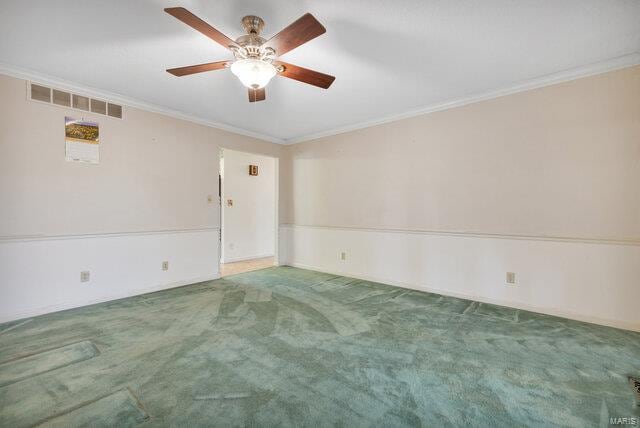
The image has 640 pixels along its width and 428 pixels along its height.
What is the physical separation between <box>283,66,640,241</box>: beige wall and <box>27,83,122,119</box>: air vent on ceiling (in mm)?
3242

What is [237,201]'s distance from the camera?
6.15 metres

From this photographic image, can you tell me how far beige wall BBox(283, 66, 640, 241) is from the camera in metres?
2.73

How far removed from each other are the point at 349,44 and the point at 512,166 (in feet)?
7.66

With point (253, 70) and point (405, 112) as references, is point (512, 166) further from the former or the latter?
point (253, 70)

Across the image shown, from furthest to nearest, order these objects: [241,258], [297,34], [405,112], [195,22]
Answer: [241,258]
[405,112]
[297,34]
[195,22]

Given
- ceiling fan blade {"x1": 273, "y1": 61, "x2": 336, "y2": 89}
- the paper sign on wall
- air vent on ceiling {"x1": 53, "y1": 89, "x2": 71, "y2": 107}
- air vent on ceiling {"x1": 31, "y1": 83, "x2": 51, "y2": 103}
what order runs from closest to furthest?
ceiling fan blade {"x1": 273, "y1": 61, "x2": 336, "y2": 89}, air vent on ceiling {"x1": 31, "y1": 83, "x2": 51, "y2": 103}, air vent on ceiling {"x1": 53, "y1": 89, "x2": 71, "y2": 107}, the paper sign on wall

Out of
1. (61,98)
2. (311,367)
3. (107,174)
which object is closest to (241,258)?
(107,174)

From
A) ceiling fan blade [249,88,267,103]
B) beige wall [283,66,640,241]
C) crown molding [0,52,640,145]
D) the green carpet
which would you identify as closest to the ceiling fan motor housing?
ceiling fan blade [249,88,267,103]

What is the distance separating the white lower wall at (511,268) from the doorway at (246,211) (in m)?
2.16

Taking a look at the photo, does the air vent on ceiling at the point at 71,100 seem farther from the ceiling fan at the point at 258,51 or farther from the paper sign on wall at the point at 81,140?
the ceiling fan at the point at 258,51

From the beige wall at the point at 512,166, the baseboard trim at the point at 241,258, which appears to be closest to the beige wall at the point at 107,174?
the baseboard trim at the point at 241,258

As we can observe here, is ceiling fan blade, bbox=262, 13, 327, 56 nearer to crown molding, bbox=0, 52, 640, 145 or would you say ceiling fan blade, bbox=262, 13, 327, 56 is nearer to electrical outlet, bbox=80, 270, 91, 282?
crown molding, bbox=0, 52, 640, 145

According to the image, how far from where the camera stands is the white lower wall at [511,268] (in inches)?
107

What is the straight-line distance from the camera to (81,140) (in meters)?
3.26
